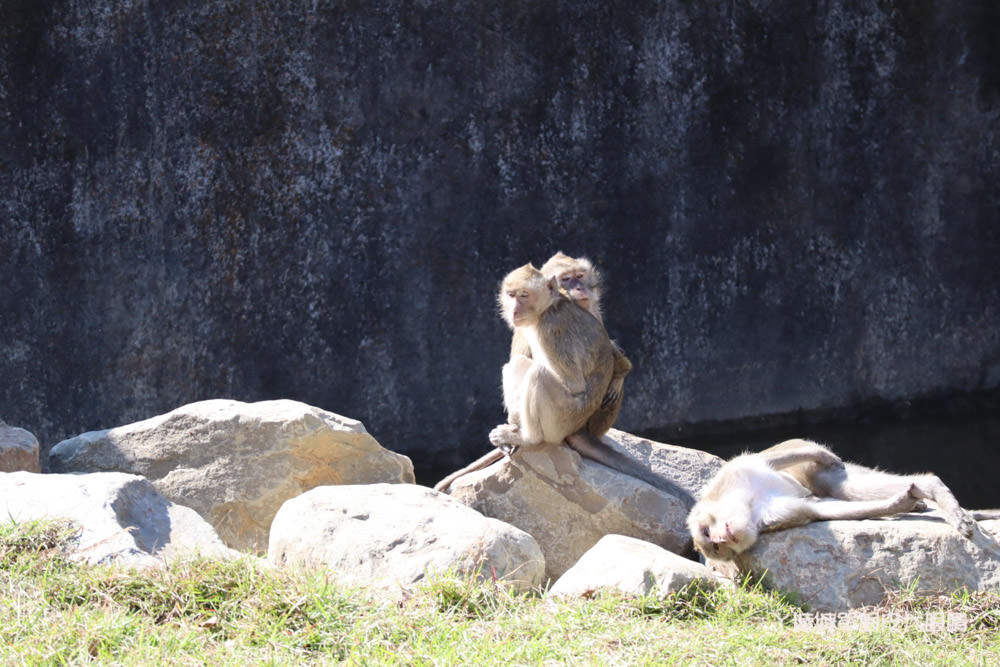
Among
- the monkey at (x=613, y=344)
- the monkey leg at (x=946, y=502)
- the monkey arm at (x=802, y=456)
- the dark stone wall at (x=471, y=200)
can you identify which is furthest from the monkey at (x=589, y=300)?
the dark stone wall at (x=471, y=200)

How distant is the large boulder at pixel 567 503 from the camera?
4.78m

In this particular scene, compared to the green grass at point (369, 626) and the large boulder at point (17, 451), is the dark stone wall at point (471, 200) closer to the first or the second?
the large boulder at point (17, 451)

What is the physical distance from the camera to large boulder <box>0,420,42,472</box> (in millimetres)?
4562

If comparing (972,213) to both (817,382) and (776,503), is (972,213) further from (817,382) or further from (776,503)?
(776,503)

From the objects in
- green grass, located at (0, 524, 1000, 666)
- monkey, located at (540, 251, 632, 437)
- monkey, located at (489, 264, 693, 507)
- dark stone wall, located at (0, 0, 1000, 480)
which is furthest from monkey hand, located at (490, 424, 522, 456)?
dark stone wall, located at (0, 0, 1000, 480)

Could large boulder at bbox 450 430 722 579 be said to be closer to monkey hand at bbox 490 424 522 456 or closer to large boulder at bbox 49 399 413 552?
monkey hand at bbox 490 424 522 456

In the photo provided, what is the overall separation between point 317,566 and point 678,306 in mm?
5637

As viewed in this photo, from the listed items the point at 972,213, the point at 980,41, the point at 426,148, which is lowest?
the point at 972,213

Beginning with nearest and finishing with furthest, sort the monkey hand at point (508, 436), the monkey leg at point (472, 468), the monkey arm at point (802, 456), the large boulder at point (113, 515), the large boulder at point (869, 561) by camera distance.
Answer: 1. the large boulder at point (113, 515)
2. the large boulder at point (869, 561)
3. the monkey arm at point (802, 456)
4. the monkey hand at point (508, 436)
5. the monkey leg at point (472, 468)

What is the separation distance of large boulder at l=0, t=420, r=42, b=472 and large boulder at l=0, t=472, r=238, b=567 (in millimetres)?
459

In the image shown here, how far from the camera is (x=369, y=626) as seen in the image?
316cm

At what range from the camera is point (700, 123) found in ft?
29.1

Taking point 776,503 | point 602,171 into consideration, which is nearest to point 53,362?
point 602,171

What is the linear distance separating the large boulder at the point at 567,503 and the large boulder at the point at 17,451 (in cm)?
179
